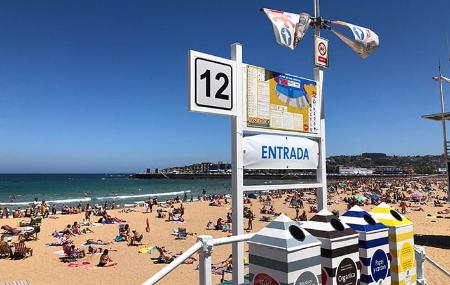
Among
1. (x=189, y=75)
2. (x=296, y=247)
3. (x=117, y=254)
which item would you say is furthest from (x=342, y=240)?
(x=117, y=254)

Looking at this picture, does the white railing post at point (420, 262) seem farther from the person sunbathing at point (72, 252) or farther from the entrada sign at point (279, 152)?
the person sunbathing at point (72, 252)

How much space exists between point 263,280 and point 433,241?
15.1 meters

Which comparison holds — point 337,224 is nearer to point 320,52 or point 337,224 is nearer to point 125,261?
point 320,52

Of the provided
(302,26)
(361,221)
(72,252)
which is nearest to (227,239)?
(361,221)

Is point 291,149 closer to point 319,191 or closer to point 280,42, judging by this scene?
point 319,191

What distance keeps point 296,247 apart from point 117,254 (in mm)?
14953

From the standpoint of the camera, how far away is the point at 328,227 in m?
3.16

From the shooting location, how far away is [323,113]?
5961 mm

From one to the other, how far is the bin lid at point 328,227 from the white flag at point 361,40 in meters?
3.68

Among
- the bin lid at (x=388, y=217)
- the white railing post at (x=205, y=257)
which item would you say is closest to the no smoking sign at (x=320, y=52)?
the bin lid at (x=388, y=217)

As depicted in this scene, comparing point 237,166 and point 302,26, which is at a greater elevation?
point 302,26

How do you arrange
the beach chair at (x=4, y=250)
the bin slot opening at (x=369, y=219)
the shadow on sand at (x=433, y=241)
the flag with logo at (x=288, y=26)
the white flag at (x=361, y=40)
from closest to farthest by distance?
the bin slot opening at (x=369, y=219) < the flag with logo at (x=288, y=26) < the white flag at (x=361, y=40) < the shadow on sand at (x=433, y=241) < the beach chair at (x=4, y=250)

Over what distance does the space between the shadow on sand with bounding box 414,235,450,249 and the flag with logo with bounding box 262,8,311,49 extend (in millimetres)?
12169

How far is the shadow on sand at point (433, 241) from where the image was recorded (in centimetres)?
1442
